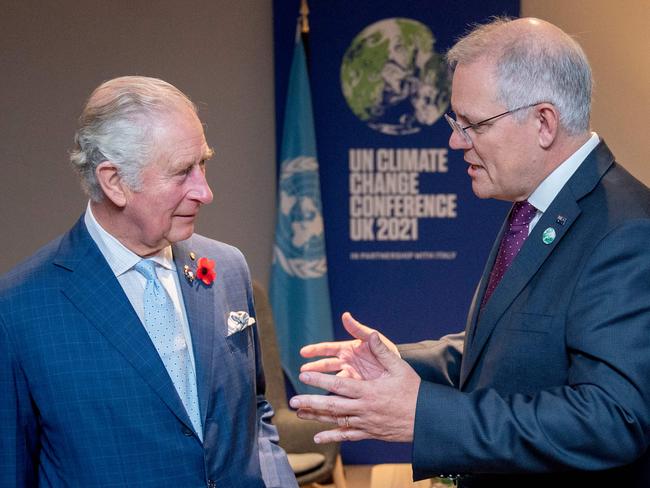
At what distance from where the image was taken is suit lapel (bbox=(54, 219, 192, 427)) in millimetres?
2047

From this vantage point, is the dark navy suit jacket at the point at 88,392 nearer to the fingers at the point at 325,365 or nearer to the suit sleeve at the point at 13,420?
the suit sleeve at the point at 13,420

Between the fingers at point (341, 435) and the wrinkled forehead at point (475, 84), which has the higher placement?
the wrinkled forehead at point (475, 84)

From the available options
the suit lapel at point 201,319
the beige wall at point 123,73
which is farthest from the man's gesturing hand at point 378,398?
the beige wall at point 123,73

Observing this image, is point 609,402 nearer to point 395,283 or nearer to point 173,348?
point 173,348

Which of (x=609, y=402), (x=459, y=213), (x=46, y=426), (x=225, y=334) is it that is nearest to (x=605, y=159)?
(x=609, y=402)

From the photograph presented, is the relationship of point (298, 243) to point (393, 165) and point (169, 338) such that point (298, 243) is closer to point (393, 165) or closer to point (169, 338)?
point (393, 165)

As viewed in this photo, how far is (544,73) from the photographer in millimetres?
1990

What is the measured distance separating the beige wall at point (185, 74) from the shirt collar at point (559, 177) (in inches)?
137

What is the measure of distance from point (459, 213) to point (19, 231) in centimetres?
266

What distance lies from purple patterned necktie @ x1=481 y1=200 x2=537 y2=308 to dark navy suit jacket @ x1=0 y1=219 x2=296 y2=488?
0.72m

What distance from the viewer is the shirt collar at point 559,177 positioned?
2037 millimetres

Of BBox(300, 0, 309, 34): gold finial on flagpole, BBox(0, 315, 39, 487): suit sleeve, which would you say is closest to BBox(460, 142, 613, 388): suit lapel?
BBox(0, 315, 39, 487): suit sleeve

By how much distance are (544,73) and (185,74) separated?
12.0ft

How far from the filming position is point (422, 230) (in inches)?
208
